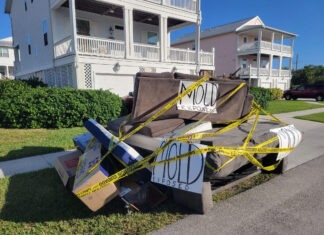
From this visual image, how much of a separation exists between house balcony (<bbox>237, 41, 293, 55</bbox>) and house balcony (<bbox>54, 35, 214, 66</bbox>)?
15266mm

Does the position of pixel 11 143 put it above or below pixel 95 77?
below

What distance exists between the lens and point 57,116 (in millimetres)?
8203

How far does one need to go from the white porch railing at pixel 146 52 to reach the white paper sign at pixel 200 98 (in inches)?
390

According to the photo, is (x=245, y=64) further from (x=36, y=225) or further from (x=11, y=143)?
(x=36, y=225)

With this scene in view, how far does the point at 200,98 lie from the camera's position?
4227mm

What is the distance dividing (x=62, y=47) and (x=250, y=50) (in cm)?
2263

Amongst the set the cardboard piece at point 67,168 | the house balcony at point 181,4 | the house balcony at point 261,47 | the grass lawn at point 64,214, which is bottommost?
the grass lawn at point 64,214

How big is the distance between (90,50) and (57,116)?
4.88 m

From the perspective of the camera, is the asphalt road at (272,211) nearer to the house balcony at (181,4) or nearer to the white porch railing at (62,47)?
the white porch railing at (62,47)

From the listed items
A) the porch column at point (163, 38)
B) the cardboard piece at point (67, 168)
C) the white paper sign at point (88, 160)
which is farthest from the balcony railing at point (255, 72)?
the white paper sign at point (88, 160)

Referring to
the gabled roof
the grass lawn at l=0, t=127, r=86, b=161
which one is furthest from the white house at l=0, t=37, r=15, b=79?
the grass lawn at l=0, t=127, r=86, b=161

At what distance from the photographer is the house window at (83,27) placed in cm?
1449

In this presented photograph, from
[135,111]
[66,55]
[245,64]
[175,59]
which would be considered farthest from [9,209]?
[245,64]

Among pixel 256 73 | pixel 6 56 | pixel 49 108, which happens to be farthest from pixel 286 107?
pixel 6 56
